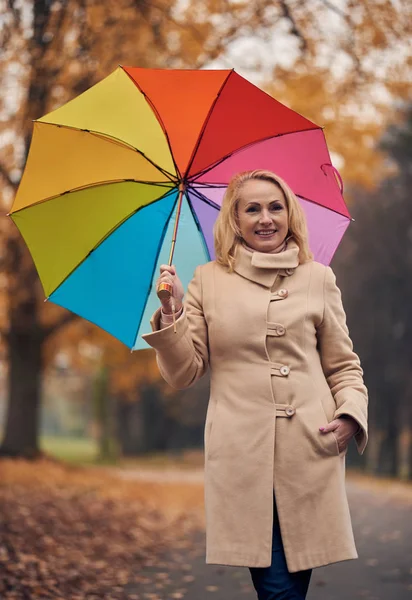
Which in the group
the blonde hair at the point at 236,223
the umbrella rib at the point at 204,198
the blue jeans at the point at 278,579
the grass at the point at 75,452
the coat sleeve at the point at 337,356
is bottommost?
the grass at the point at 75,452

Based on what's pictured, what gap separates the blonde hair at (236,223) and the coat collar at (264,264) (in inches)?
1.7

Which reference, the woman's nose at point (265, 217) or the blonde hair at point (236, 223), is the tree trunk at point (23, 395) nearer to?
the blonde hair at point (236, 223)

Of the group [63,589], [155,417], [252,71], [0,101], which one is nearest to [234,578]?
[63,589]

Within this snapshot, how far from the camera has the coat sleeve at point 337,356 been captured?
11.8 feet

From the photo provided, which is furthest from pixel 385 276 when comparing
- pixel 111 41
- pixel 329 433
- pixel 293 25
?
pixel 329 433

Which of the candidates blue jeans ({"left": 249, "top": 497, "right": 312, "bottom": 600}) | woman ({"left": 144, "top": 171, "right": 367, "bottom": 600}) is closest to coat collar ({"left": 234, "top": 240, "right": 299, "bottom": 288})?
woman ({"left": 144, "top": 171, "right": 367, "bottom": 600})

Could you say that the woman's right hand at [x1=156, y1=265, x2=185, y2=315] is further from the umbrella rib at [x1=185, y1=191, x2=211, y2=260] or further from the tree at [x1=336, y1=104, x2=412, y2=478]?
the tree at [x1=336, y1=104, x2=412, y2=478]

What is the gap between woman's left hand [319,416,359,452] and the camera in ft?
11.3

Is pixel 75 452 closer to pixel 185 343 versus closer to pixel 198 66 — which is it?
pixel 198 66

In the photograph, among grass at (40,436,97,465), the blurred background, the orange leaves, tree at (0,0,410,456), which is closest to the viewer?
the orange leaves

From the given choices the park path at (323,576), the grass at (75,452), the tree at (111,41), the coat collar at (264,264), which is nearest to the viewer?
the coat collar at (264,264)

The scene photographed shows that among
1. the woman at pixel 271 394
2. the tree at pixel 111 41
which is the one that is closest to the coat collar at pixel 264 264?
the woman at pixel 271 394

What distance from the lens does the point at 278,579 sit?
3396mm

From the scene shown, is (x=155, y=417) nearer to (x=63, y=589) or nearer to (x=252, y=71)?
(x=252, y=71)
